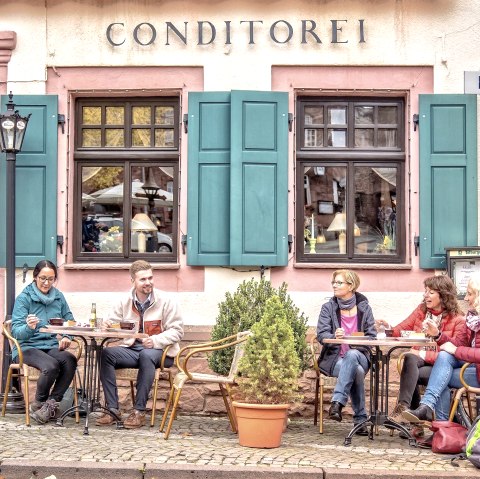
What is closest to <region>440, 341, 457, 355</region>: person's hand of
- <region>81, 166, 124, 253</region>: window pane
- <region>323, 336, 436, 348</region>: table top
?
<region>323, 336, 436, 348</region>: table top

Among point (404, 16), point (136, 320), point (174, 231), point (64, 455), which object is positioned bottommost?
point (64, 455)

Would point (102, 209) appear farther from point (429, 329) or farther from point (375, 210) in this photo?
point (429, 329)

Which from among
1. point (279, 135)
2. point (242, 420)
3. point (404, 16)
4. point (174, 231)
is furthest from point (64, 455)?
point (404, 16)

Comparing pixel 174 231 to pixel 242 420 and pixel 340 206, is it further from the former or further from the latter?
pixel 242 420

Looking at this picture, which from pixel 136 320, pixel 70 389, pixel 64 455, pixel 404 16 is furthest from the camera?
pixel 404 16

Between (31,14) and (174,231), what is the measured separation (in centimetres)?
256

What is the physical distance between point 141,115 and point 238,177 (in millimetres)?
1240

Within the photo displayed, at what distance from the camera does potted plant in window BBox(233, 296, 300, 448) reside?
294 inches

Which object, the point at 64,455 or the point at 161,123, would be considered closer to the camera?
the point at 64,455

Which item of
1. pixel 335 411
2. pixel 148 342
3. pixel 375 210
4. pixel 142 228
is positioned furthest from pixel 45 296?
pixel 375 210

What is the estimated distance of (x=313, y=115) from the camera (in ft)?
33.0

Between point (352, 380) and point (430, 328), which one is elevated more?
point (430, 328)

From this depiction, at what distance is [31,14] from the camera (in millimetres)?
10023

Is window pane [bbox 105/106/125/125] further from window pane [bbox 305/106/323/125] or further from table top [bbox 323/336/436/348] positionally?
table top [bbox 323/336/436/348]
